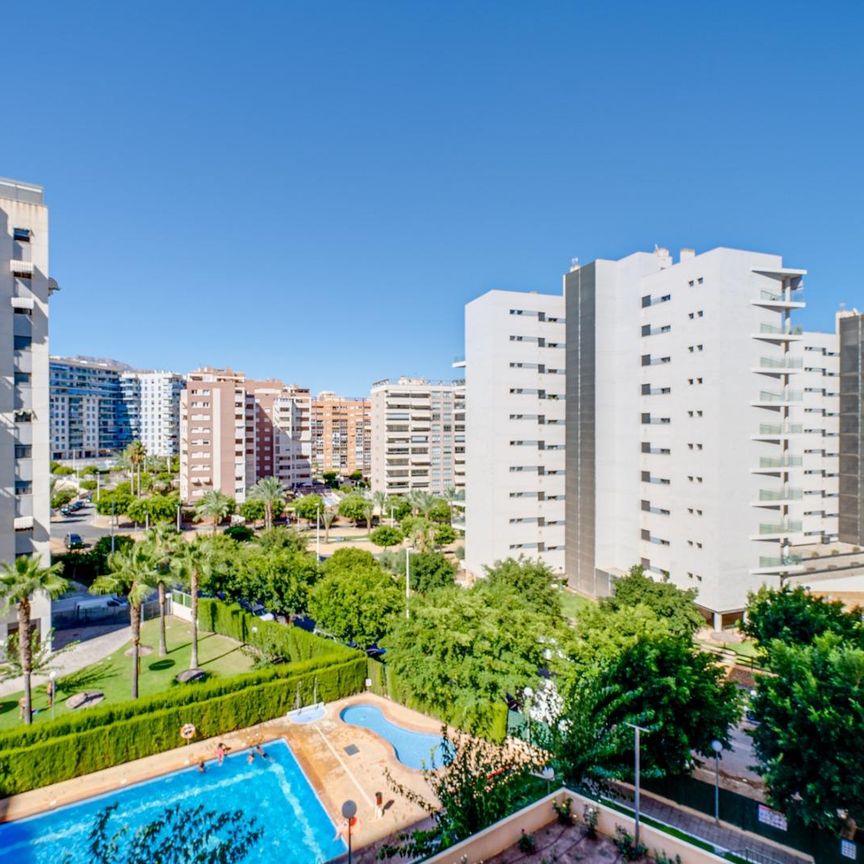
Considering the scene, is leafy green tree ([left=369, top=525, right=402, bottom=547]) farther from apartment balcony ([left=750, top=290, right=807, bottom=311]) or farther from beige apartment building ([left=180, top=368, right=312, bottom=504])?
apartment balcony ([left=750, top=290, right=807, bottom=311])

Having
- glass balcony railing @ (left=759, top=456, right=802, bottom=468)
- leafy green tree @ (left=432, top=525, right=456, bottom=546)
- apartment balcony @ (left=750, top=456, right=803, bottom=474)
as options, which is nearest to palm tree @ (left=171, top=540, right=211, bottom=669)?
leafy green tree @ (left=432, top=525, right=456, bottom=546)

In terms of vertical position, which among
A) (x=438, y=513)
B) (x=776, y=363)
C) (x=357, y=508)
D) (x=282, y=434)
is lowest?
(x=438, y=513)

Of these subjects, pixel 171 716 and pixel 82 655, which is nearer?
pixel 171 716

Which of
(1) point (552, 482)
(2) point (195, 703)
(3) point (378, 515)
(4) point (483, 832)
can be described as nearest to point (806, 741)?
(4) point (483, 832)

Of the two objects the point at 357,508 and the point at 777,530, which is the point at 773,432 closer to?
the point at 777,530

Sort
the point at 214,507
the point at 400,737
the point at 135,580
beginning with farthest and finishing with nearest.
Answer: the point at 214,507 < the point at 135,580 < the point at 400,737

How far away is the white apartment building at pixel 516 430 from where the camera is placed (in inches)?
1788

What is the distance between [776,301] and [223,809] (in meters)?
41.9

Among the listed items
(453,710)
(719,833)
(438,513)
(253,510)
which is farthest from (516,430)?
(253,510)

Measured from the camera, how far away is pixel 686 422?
1481 inches

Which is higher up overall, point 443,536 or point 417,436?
point 417,436

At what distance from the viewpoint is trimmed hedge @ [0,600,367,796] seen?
21188 millimetres

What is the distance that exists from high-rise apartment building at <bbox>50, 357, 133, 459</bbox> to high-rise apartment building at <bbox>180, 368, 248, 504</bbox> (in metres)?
79.7

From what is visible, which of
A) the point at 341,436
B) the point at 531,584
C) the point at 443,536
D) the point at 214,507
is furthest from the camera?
the point at 341,436
